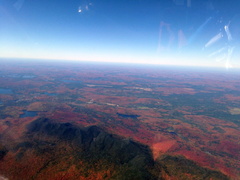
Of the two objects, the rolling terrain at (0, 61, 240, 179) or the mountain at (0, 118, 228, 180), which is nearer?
the mountain at (0, 118, 228, 180)

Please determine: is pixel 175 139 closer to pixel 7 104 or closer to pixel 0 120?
pixel 0 120

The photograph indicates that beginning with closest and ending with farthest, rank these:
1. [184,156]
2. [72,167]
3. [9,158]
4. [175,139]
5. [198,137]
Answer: [72,167] < [9,158] < [184,156] < [175,139] < [198,137]

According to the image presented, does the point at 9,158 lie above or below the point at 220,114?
above

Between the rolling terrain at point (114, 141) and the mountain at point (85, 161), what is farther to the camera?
the rolling terrain at point (114, 141)

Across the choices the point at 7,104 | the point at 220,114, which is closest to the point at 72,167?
the point at 7,104

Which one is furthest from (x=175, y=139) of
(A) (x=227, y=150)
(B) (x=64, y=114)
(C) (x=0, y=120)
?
(C) (x=0, y=120)

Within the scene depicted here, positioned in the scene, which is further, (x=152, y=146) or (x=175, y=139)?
(x=175, y=139)

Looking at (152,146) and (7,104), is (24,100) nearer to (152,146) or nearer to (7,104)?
(7,104)

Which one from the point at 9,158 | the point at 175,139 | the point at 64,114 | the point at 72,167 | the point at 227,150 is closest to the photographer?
the point at 72,167

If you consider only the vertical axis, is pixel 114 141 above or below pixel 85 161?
above

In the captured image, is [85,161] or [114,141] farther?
[114,141]
